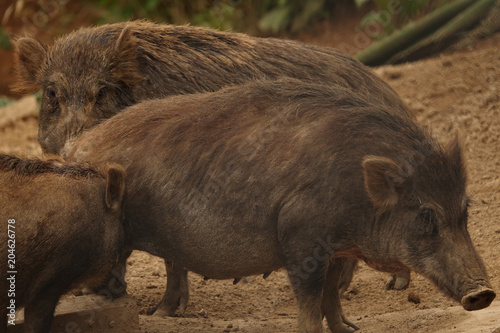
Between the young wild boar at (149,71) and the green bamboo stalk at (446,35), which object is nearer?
the young wild boar at (149,71)

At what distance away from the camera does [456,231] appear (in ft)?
14.4

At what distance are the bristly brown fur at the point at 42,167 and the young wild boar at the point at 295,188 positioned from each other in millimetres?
205

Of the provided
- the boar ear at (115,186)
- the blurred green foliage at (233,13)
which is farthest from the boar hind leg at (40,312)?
the blurred green foliage at (233,13)

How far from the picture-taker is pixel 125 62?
6023mm

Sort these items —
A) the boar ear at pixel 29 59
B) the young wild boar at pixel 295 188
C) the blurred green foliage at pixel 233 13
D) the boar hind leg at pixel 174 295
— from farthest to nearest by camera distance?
1. the blurred green foliage at pixel 233 13
2. the boar ear at pixel 29 59
3. the boar hind leg at pixel 174 295
4. the young wild boar at pixel 295 188

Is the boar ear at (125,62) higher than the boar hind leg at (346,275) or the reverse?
higher

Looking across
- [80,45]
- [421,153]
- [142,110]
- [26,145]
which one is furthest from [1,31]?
[421,153]

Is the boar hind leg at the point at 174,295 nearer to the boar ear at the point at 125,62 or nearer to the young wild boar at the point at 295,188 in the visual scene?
the young wild boar at the point at 295,188

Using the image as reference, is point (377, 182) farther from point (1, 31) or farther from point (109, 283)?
point (1, 31)

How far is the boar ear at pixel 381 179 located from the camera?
423cm

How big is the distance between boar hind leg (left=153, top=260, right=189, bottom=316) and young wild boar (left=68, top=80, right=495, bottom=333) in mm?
1079

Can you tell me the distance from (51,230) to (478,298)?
230cm

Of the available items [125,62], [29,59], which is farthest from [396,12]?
[29,59]

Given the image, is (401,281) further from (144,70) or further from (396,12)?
(396,12)
